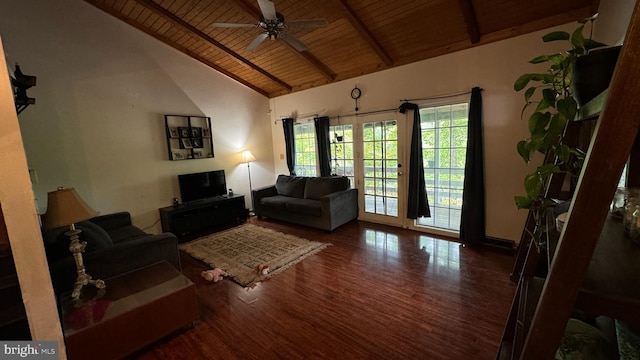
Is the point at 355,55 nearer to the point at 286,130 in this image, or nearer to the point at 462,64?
the point at 462,64

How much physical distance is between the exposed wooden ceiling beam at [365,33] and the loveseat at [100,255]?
3105 millimetres

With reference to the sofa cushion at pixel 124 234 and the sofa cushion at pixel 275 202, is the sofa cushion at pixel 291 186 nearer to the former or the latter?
the sofa cushion at pixel 275 202

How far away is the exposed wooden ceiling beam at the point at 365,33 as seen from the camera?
301 centimetres

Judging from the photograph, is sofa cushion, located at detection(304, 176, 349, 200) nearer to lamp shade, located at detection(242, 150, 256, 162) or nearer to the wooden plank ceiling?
lamp shade, located at detection(242, 150, 256, 162)

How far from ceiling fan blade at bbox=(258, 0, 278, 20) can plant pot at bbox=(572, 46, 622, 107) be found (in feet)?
7.05

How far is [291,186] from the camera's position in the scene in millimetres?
4973

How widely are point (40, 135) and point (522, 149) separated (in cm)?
479

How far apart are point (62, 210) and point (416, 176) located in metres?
3.75

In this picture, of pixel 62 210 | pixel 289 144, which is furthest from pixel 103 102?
pixel 289 144

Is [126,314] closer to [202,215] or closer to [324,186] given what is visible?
[202,215]

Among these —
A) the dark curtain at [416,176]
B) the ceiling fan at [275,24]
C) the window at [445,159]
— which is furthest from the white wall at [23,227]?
the window at [445,159]

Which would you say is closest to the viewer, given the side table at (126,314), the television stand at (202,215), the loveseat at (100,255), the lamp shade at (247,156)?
the side table at (126,314)

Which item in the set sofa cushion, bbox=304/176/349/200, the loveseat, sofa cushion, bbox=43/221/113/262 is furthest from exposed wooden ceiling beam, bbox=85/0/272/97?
sofa cushion, bbox=43/221/113/262

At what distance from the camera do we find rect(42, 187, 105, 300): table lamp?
68.6 inches
